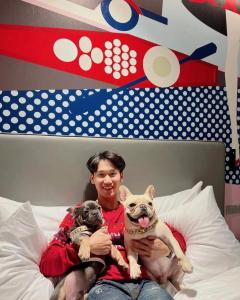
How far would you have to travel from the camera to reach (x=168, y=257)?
1508mm

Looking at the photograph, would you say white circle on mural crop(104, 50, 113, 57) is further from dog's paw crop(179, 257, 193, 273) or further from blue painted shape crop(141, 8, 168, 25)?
dog's paw crop(179, 257, 193, 273)

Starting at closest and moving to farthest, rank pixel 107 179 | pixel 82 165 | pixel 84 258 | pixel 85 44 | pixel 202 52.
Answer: pixel 84 258
pixel 107 179
pixel 82 165
pixel 85 44
pixel 202 52

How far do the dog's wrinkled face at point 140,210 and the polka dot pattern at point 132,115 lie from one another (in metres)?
0.75

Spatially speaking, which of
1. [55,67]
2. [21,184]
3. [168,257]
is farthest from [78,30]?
[168,257]

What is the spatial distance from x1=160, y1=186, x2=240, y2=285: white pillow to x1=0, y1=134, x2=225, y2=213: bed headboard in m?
0.29

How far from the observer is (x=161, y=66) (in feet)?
7.45

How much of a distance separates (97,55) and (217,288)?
1.49m

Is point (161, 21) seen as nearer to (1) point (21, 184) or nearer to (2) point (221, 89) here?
(2) point (221, 89)

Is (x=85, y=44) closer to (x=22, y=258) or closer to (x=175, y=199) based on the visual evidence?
(x=175, y=199)

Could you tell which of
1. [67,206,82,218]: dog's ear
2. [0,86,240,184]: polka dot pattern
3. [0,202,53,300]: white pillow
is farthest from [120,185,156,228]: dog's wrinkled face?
[0,86,240,184]: polka dot pattern

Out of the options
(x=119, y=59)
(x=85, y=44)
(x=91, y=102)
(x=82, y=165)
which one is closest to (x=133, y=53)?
(x=119, y=59)

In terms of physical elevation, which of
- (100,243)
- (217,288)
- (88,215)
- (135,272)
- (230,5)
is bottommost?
(217,288)

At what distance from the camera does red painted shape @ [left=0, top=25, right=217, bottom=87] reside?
1.96 metres

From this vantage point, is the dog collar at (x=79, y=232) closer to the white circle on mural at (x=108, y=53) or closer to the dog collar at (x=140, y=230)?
the dog collar at (x=140, y=230)
